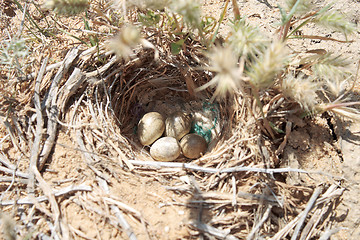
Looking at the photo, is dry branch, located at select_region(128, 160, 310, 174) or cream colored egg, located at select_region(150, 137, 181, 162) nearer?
dry branch, located at select_region(128, 160, 310, 174)

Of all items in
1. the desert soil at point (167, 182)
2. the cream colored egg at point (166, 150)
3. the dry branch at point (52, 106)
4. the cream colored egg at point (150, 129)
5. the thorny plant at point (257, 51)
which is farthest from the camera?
Answer: the cream colored egg at point (150, 129)

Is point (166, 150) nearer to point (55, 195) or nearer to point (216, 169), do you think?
point (216, 169)

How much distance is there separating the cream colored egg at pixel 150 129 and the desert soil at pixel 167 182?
475 mm

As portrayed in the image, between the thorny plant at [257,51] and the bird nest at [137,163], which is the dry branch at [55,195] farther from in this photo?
the thorny plant at [257,51]

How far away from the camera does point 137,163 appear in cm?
187

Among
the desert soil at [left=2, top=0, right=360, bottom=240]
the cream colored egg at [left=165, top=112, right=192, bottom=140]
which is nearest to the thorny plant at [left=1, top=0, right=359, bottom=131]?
the desert soil at [left=2, top=0, right=360, bottom=240]

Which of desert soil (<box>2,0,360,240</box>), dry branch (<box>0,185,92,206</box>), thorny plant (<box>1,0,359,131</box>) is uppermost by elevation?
thorny plant (<box>1,0,359,131</box>)

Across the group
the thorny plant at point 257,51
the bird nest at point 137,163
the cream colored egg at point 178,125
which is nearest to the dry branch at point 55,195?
the bird nest at point 137,163

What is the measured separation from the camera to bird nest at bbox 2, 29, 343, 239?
1595 mm

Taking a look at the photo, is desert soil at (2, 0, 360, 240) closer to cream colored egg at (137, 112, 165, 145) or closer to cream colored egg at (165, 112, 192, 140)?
cream colored egg at (137, 112, 165, 145)

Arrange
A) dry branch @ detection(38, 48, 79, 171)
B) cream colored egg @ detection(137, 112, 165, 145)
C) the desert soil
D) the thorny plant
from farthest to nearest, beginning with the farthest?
cream colored egg @ detection(137, 112, 165, 145) < dry branch @ detection(38, 48, 79, 171) < the desert soil < the thorny plant

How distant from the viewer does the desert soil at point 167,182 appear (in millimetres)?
1555

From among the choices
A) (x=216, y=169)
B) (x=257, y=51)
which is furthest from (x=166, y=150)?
(x=257, y=51)

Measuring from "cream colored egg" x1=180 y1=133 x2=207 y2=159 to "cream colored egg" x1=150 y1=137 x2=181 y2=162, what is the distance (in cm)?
6
